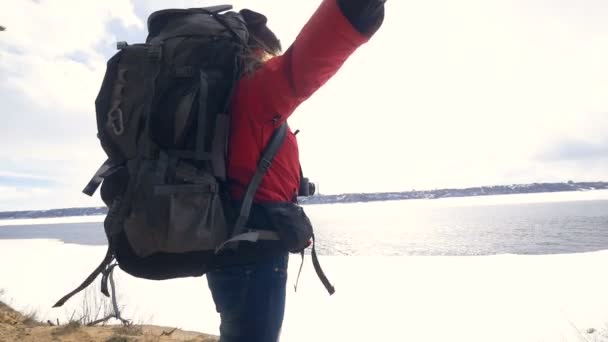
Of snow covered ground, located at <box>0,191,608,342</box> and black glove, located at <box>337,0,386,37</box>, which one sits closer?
black glove, located at <box>337,0,386,37</box>

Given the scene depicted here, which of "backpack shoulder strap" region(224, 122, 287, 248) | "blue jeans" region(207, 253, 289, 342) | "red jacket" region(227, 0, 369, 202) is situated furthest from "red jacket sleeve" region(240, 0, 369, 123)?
"blue jeans" region(207, 253, 289, 342)

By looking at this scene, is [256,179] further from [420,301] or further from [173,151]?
[420,301]

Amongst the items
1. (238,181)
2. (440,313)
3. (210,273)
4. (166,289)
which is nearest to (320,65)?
(238,181)

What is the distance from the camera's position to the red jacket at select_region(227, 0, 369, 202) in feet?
3.58

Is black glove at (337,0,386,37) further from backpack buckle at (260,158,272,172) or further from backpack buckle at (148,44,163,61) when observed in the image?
backpack buckle at (148,44,163,61)

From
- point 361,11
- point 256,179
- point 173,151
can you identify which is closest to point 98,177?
point 173,151

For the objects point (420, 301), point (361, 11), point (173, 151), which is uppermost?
point (361, 11)

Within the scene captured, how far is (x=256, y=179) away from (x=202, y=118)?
0.27 metres

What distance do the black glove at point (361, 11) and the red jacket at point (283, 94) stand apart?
0.01 metres

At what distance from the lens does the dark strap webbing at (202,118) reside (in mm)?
1289

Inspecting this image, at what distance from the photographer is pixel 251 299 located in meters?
1.27

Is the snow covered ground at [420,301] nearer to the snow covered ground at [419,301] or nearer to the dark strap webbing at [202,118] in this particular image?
the snow covered ground at [419,301]

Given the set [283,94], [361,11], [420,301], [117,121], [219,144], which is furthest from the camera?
[420,301]

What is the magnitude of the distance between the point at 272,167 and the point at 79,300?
8350mm
